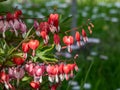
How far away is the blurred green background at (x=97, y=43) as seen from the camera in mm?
6938

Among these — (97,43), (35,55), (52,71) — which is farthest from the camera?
(97,43)

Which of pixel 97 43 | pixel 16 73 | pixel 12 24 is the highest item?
pixel 12 24

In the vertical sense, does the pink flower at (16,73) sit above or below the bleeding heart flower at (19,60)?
below

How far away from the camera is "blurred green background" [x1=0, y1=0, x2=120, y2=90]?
273 inches

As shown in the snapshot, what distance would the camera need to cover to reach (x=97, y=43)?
31.9ft

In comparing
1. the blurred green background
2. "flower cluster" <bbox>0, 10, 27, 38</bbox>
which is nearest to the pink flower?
"flower cluster" <bbox>0, 10, 27, 38</bbox>

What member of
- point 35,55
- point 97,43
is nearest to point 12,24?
point 35,55

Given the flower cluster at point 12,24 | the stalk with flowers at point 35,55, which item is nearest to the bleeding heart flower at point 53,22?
the stalk with flowers at point 35,55

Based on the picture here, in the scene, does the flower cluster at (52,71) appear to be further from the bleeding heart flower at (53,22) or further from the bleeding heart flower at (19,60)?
the bleeding heart flower at (53,22)

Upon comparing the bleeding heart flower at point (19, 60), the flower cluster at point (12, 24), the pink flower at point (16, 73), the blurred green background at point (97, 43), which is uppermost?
the flower cluster at point (12, 24)

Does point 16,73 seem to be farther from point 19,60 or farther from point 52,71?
point 52,71

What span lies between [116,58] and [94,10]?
4906mm

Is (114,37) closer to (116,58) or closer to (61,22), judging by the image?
(116,58)

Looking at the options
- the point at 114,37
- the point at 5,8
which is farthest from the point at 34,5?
the point at 5,8
